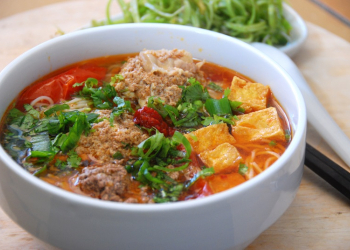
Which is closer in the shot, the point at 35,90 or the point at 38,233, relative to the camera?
the point at 38,233


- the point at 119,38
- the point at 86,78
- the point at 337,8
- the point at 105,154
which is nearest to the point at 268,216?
the point at 105,154

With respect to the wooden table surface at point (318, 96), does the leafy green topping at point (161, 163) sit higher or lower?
higher

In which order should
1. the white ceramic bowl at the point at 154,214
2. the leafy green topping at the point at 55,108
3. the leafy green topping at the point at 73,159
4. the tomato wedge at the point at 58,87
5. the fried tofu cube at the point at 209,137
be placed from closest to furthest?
the white ceramic bowl at the point at 154,214 → the leafy green topping at the point at 73,159 → the fried tofu cube at the point at 209,137 → the leafy green topping at the point at 55,108 → the tomato wedge at the point at 58,87

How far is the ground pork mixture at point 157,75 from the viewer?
7.48ft

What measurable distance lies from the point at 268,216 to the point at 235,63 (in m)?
1.19

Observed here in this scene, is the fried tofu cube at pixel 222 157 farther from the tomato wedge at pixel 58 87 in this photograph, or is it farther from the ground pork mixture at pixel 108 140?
the tomato wedge at pixel 58 87

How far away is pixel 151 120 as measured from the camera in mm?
2051

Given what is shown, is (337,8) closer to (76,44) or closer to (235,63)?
(235,63)

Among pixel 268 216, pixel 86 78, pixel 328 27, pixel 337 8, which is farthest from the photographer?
pixel 337 8

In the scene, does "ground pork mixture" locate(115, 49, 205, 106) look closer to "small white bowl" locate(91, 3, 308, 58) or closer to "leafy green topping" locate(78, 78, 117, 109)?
"leafy green topping" locate(78, 78, 117, 109)

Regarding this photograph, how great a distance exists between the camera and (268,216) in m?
1.61

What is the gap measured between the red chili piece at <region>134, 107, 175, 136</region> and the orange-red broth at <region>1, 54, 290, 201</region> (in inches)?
8.6

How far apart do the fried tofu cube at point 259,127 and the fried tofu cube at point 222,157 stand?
0.52 ft

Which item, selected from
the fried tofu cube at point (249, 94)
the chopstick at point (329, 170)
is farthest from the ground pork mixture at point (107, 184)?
the chopstick at point (329, 170)
